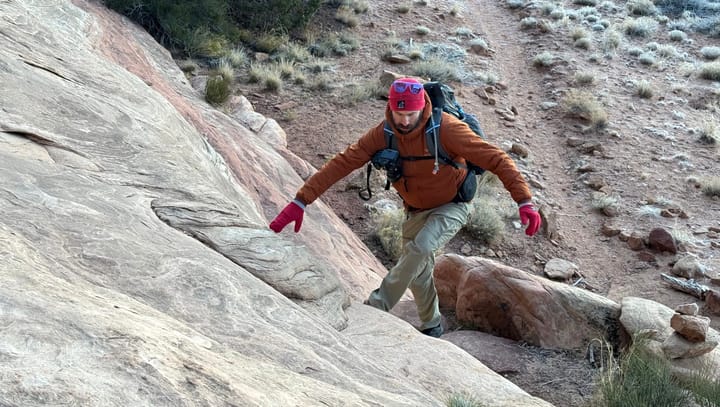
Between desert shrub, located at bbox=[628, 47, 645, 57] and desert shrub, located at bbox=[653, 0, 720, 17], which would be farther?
desert shrub, located at bbox=[653, 0, 720, 17]

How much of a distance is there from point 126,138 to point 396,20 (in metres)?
14.0

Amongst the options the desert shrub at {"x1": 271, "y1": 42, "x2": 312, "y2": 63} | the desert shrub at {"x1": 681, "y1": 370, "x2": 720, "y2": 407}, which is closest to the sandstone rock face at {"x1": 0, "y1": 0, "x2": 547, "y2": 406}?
the desert shrub at {"x1": 681, "y1": 370, "x2": 720, "y2": 407}

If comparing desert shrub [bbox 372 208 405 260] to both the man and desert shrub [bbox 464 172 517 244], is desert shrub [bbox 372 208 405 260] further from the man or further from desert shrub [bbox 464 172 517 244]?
the man

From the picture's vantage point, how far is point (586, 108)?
12.9m

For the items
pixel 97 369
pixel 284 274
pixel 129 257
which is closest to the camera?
pixel 97 369

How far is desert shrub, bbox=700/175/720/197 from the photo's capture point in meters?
10.5

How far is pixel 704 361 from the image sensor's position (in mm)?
5332

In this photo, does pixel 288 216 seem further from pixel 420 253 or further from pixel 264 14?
pixel 264 14

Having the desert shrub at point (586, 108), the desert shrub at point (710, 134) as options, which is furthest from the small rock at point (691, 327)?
the desert shrub at point (710, 134)

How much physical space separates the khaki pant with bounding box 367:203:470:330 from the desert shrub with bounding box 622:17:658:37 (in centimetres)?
1518

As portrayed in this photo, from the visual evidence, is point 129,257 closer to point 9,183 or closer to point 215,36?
point 9,183

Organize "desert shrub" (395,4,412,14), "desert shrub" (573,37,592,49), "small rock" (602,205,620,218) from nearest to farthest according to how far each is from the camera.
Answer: "small rock" (602,205,620,218), "desert shrub" (573,37,592,49), "desert shrub" (395,4,412,14)

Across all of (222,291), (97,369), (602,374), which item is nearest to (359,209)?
(602,374)

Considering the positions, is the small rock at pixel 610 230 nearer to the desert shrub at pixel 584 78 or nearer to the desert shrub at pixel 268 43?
the desert shrub at pixel 584 78
